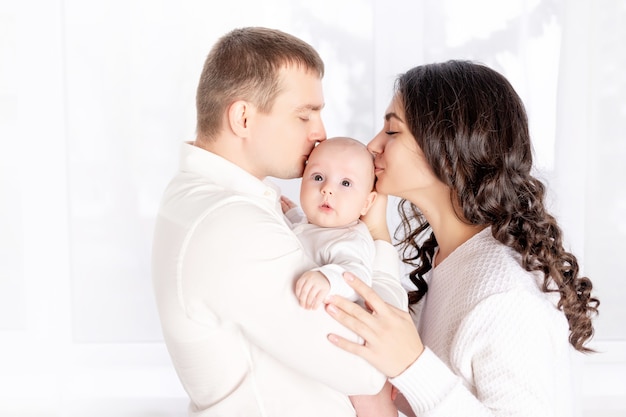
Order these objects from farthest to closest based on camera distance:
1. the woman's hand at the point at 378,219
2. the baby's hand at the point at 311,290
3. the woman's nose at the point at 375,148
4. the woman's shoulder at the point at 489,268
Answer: the woman's nose at the point at 375,148 → the woman's hand at the point at 378,219 → the woman's shoulder at the point at 489,268 → the baby's hand at the point at 311,290

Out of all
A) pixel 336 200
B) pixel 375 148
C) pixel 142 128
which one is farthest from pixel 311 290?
pixel 142 128

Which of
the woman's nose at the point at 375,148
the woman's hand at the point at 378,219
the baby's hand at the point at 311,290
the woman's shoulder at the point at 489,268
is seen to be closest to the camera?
the baby's hand at the point at 311,290

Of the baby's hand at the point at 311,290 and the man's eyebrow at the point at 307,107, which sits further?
the man's eyebrow at the point at 307,107

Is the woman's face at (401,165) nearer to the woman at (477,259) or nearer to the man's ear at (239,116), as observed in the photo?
the woman at (477,259)

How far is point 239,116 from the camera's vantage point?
1686mm

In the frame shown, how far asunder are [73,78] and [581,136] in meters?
2.07

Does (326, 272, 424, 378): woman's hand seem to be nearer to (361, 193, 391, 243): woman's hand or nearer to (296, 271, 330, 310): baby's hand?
(296, 271, 330, 310): baby's hand

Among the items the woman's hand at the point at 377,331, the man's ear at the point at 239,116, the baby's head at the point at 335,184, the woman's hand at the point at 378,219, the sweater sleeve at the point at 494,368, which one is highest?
the man's ear at the point at 239,116

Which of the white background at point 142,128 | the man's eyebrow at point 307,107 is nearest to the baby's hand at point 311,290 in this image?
the man's eyebrow at point 307,107

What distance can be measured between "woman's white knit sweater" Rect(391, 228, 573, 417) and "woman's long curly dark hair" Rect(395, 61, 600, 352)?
9 centimetres

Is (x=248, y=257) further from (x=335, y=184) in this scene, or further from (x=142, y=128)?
(x=142, y=128)

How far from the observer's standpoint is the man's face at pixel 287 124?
5.61ft

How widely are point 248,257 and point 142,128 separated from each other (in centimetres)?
175

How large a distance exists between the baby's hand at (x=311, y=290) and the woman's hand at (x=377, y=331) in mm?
50
